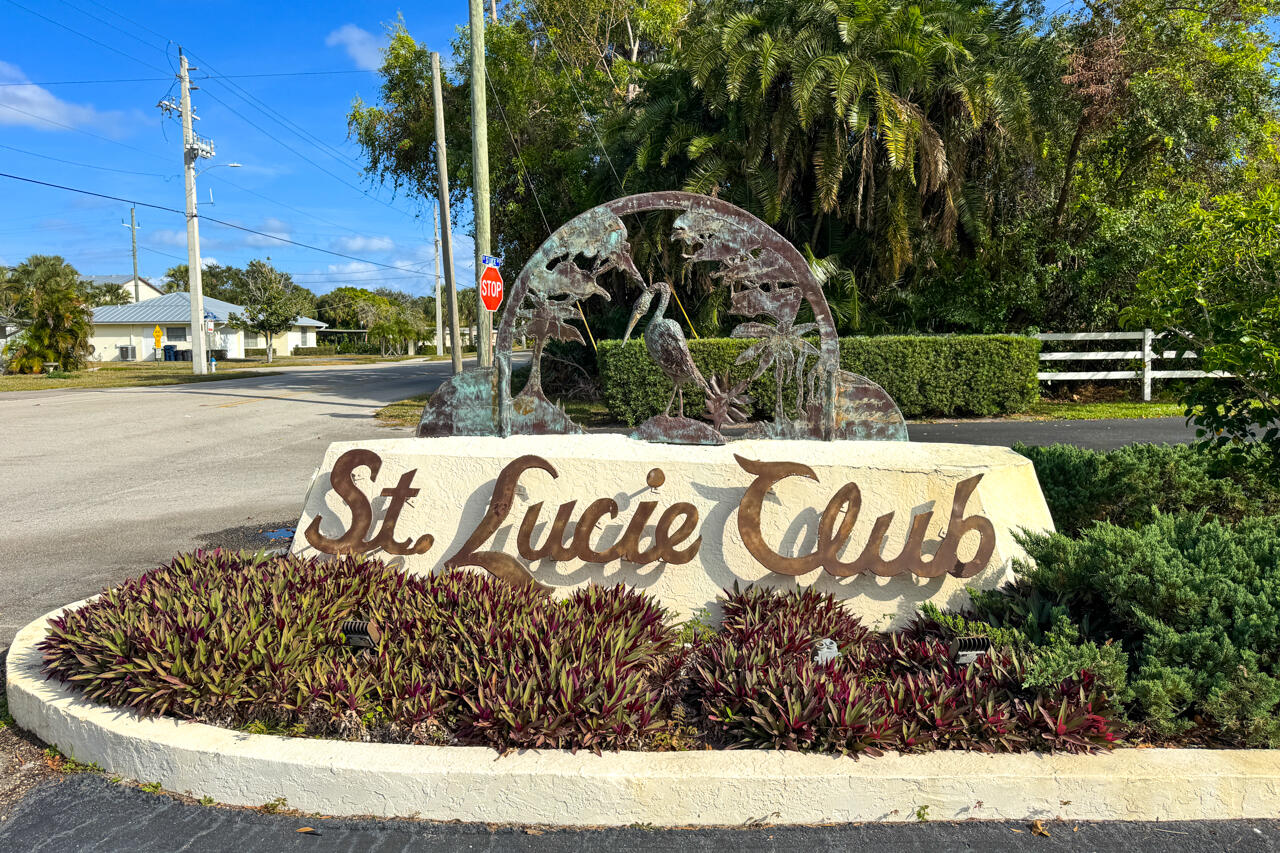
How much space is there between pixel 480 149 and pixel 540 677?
1246 centimetres

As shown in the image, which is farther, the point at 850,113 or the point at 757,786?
the point at 850,113

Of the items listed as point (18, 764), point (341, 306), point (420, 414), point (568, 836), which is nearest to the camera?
point (568, 836)

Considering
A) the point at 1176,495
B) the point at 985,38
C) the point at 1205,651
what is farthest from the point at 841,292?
the point at 1205,651

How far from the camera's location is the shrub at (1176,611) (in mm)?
3395

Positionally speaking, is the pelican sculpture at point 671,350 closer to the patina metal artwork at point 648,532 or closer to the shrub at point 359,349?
the patina metal artwork at point 648,532

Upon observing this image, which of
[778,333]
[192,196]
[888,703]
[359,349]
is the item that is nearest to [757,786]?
[888,703]

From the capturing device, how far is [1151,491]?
5820 millimetres

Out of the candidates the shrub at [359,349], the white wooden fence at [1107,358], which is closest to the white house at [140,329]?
the shrub at [359,349]

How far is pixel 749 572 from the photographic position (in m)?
4.99

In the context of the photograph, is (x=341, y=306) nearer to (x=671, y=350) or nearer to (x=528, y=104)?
(x=528, y=104)

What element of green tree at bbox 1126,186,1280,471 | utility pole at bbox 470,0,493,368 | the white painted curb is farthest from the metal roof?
green tree at bbox 1126,186,1280,471

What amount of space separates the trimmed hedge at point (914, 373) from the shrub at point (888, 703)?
1141 cm

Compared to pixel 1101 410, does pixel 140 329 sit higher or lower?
higher

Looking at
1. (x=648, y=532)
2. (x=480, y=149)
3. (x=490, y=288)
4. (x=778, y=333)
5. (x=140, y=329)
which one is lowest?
(x=648, y=532)
